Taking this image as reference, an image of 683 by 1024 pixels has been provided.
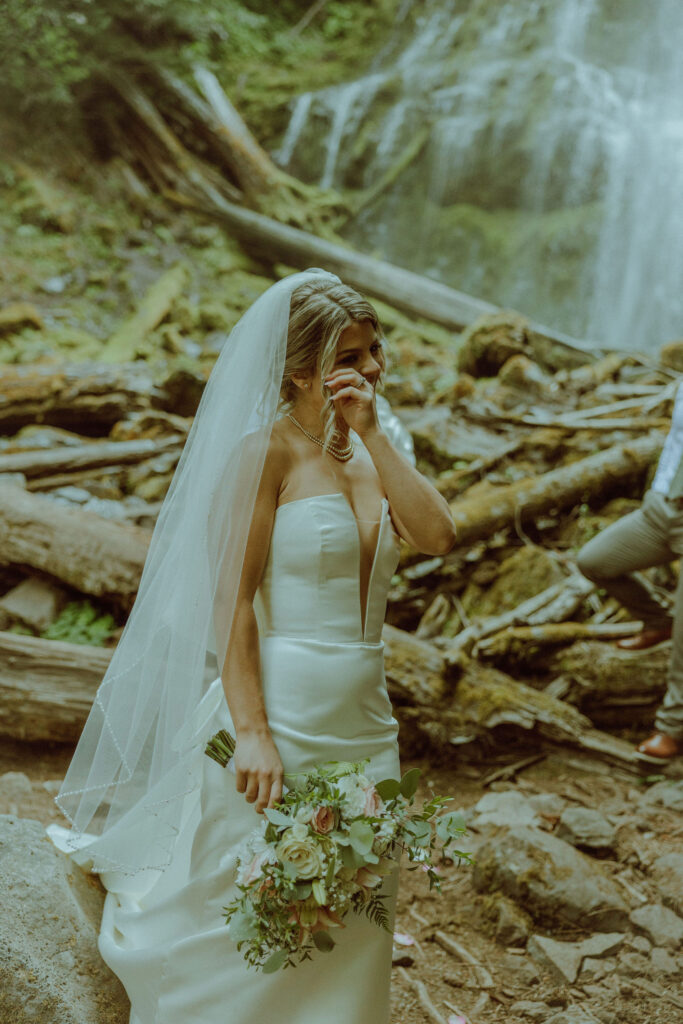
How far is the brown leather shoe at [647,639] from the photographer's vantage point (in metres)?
3.71

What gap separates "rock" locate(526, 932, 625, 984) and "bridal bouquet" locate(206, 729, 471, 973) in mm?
1141

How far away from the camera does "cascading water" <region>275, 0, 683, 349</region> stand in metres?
7.13

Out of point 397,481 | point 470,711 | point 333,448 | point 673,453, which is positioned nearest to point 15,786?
point 470,711

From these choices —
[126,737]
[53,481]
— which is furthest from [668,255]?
[126,737]

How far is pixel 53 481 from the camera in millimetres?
5023

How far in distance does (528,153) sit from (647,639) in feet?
19.0

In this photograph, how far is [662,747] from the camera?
341 cm

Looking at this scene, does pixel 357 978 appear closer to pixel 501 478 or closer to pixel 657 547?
pixel 657 547

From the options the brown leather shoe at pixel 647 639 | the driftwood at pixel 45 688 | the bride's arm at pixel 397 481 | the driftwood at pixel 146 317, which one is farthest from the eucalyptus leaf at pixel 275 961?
the driftwood at pixel 146 317

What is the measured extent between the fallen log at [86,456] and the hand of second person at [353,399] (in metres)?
3.75

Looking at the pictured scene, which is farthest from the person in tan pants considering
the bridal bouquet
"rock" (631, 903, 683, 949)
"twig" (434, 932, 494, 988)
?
the bridal bouquet

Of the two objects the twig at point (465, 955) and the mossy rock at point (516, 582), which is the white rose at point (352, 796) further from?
the mossy rock at point (516, 582)

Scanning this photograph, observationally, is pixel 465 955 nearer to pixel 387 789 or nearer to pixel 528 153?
pixel 387 789

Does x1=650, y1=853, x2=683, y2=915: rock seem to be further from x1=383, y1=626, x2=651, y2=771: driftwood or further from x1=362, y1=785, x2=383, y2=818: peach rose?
x1=362, y1=785, x2=383, y2=818: peach rose
